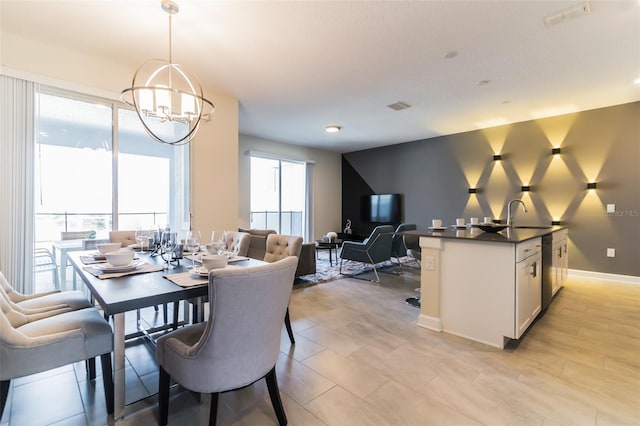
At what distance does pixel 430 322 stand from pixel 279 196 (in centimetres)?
540

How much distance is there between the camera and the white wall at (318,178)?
21.9ft

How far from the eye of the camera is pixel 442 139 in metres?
6.53

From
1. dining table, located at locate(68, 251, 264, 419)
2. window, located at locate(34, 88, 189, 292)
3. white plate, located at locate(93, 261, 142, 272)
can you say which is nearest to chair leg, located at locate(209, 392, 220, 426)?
dining table, located at locate(68, 251, 264, 419)

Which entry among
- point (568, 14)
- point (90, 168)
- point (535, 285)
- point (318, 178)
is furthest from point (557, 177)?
point (90, 168)

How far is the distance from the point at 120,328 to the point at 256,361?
753 mm

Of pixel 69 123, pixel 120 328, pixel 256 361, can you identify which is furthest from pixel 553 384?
pixel 69 123

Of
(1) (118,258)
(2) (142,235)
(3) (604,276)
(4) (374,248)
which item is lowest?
(3) (604,276)

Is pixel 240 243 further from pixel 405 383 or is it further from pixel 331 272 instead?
pixel 331 272

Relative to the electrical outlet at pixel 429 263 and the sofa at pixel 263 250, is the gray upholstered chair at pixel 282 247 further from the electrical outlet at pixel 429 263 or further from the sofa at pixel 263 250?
the electrical outlet at pixel 429 263

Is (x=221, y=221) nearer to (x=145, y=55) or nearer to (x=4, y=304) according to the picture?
(x=145, y=55)

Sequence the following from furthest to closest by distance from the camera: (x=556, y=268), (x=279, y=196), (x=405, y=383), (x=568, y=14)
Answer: (x=279, y=196)
(x=556, y=268)
(x=568, y=14)
(x=405, y=383)

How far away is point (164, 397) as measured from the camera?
1.53 meters

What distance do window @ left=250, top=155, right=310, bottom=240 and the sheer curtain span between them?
4.17 m

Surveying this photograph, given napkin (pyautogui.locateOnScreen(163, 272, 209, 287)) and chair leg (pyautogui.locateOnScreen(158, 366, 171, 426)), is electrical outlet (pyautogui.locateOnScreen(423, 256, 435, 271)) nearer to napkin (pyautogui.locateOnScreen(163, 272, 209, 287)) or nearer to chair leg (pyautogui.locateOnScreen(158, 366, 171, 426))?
napkin (pyautogui.locateOnScreen(163, 272, 209, 287))
